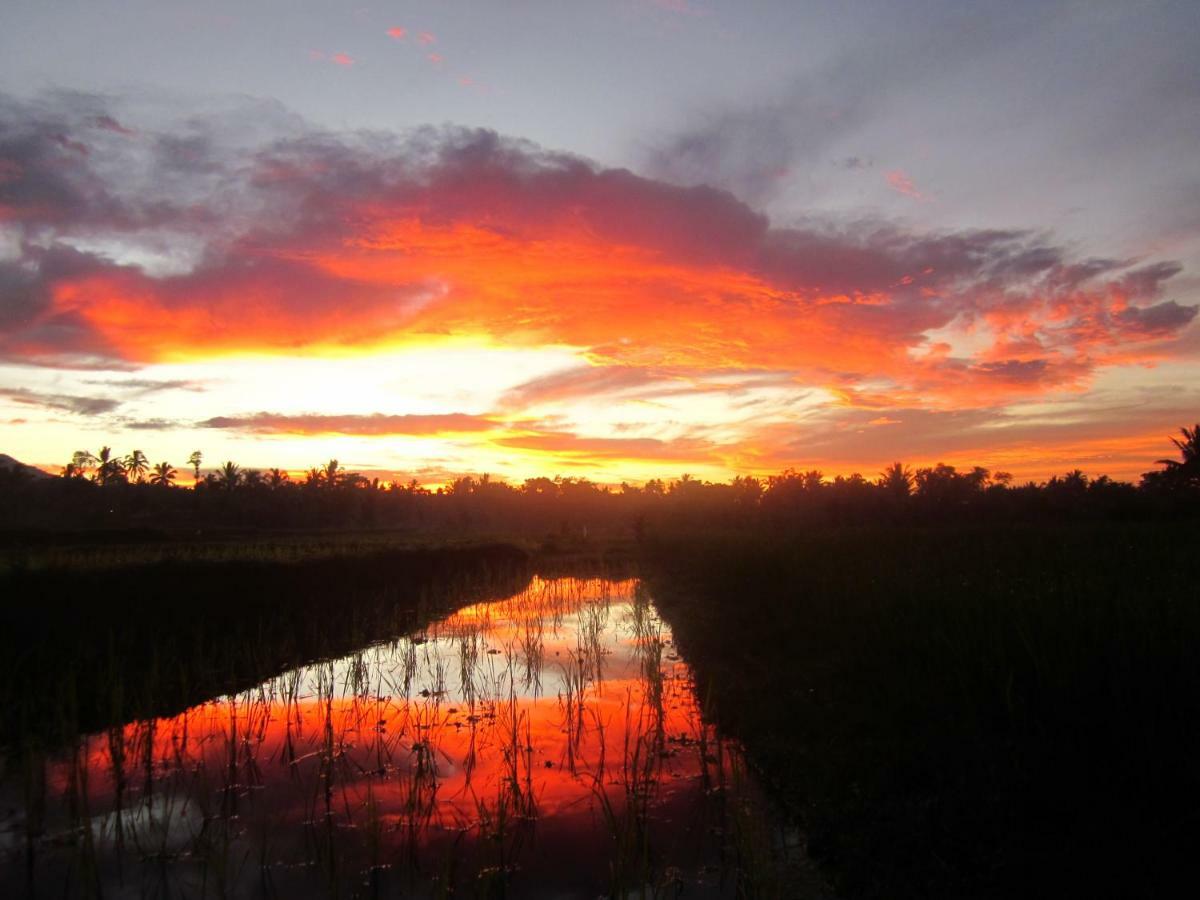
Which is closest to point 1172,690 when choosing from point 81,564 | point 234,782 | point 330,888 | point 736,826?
point 736,826

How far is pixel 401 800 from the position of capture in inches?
290

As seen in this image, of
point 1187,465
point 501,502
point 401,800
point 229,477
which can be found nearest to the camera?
point 401,800

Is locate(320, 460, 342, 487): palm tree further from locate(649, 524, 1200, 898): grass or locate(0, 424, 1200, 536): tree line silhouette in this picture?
locate(649, 524, 1200, 898): grass

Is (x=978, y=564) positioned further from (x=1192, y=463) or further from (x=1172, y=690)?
(x=1192, y=463)

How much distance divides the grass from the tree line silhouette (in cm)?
3593

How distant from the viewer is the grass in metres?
5.20

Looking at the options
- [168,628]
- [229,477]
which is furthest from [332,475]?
[168,628]

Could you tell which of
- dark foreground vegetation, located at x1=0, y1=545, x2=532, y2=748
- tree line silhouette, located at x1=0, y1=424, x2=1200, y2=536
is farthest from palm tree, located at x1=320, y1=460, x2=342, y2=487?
dark foreground vegetation, located at x1=0, y1=545, x2=532, y2=748

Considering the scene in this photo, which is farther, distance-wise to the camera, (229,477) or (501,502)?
(501,502)

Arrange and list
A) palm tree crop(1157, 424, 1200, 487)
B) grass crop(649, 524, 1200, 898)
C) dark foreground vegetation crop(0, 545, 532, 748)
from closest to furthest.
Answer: grass crop(649, 524, 1200, 898) < dark foreground vegetation crop(0, 545, 532, 748) < palm tree crop(1157, 424, 1200, 487)

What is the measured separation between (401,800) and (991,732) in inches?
229

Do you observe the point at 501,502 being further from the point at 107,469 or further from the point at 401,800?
the point at 401,800

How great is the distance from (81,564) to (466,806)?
59.4ft

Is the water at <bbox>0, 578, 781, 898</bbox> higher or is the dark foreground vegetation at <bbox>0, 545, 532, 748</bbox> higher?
the dark foreground vegetation at <bbox>0, 545, 532, 748</bbox>
